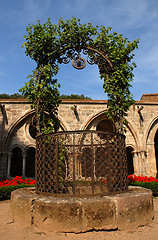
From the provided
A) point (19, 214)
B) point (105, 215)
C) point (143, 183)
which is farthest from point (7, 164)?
point (105, 215)

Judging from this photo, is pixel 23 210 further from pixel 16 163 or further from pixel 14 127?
pixel 16 163

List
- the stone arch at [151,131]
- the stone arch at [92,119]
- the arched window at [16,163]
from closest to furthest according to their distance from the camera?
the stone arch at [92,119] → the stone arch at [151,131] → the arched window at [16,163]

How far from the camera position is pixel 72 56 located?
4.74 m

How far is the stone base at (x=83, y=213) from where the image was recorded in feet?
8.32

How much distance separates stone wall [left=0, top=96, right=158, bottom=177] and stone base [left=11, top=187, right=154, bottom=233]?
7.64m

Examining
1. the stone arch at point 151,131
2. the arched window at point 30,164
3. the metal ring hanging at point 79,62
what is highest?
the metal ring hanging at point 79,62

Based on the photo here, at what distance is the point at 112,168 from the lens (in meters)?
3.33

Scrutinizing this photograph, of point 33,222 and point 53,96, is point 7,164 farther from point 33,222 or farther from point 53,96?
point 33,222

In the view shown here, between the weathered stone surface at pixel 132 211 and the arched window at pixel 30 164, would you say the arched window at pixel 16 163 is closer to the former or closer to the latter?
the arched window at pixel 30 164

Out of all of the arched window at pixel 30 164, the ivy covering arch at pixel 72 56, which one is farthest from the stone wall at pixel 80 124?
the ivy covering arch at pixel 72 56

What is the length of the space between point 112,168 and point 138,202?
72cm

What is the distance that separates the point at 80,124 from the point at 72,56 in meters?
6.13

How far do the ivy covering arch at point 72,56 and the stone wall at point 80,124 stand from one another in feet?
19.3

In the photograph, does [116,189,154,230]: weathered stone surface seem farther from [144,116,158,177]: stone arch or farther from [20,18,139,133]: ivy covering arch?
[144,116,158,177]: stone arch
